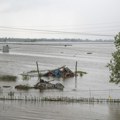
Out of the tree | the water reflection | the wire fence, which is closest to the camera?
the water reflection

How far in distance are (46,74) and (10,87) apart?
83.3 feet

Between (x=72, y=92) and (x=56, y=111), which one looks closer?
(x=56, y=111)

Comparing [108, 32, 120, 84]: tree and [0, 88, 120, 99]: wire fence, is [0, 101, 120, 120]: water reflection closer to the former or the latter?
[108, 32, 120, 84]: tree

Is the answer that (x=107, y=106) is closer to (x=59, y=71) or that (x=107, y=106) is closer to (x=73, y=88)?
(x=73, y=88)

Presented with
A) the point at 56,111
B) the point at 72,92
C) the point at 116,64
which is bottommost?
the point at 56,111

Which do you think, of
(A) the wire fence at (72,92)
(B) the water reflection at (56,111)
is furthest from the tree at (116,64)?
(A) the wire fence at (72,92)

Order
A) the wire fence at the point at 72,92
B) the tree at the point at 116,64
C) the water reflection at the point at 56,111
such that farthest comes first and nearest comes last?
the wire fence at the point at 72,92, the tree at the point at 116,64, the water reflection at the point at 56,111

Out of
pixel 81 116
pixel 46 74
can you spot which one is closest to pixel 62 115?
pixel 81 116

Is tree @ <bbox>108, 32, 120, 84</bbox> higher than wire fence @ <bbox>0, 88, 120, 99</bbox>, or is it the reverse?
tree @ <bbox>108, 32, 120, 84</bbox>

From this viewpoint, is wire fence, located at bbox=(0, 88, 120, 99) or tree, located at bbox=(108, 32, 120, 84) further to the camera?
wire fence, located at bbox=(0, 88, 120, 99)

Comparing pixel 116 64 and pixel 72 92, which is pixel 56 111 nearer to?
pixel 116 64

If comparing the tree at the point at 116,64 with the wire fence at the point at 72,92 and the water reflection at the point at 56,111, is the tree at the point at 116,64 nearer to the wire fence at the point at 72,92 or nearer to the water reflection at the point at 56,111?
the water reflection at the point at 56,111

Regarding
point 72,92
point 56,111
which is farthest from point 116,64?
point 72,92

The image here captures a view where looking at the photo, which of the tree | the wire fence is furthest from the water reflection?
the wire fence
